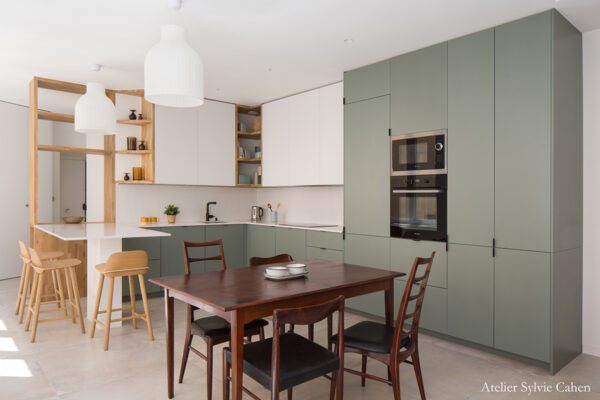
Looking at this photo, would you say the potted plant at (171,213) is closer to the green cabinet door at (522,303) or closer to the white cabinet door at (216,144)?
the white cabinet door at (216,144)

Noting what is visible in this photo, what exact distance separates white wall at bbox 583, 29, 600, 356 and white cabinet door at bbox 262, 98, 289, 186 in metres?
3.43

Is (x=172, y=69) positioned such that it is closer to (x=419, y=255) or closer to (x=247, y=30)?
(x=247, y=30)

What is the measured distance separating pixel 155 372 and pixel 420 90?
3.31 meters

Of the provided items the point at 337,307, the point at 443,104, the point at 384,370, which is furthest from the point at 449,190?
the point at 337,307

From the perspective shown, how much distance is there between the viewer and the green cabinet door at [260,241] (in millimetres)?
5613

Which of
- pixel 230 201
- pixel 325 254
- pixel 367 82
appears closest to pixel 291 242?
pixel 325 254

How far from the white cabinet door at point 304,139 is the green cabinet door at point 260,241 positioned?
0.75 meters

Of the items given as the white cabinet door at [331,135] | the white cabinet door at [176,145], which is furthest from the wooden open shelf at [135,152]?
the white cabinet door at [331,135]

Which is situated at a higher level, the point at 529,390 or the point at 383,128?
the point at 383,128

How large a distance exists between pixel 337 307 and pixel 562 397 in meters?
1.89

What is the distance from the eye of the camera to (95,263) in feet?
13.4

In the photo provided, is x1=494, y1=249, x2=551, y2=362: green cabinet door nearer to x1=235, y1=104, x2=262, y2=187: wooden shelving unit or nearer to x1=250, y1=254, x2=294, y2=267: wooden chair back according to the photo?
x1=250, y1=254, x2=294, y2=267: wooden chair back

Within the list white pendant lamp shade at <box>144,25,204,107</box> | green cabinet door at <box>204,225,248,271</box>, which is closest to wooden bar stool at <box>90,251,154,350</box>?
white pendant lamp shade at <box>144,25,204,107</box>

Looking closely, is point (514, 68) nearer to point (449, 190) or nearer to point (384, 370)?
point (449, 190)
